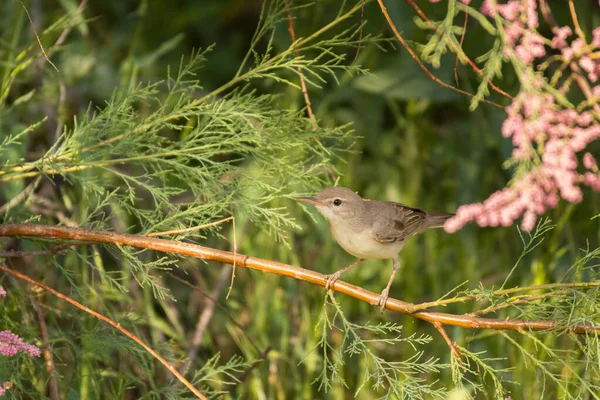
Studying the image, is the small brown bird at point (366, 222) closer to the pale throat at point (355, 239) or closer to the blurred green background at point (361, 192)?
the pale throat at point (355, 239)

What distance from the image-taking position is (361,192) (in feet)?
15.8

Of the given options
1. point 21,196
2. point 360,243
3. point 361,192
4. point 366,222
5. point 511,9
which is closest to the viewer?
point 511,9

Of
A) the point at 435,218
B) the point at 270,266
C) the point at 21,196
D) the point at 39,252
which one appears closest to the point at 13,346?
the point at 39,252

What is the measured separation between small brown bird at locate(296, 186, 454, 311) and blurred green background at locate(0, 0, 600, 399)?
0.16m

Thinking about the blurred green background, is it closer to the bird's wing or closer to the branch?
the bird's wing

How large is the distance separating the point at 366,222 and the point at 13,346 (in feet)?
5.32

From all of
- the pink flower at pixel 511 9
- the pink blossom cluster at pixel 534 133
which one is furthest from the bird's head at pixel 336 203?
the pink flower at pixel 511 9

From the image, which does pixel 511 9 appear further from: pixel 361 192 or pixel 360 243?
pixel 361 192

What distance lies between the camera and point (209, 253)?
2309mm

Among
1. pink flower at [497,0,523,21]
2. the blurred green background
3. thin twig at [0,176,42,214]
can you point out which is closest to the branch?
thin twig at [0,176,42,214]

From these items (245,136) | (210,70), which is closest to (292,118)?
(245,136)

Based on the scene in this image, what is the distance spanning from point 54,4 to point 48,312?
2.72 meters

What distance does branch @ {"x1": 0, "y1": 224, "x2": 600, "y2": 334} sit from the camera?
223 centimetres

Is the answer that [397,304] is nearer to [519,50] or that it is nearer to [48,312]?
[519,50]
